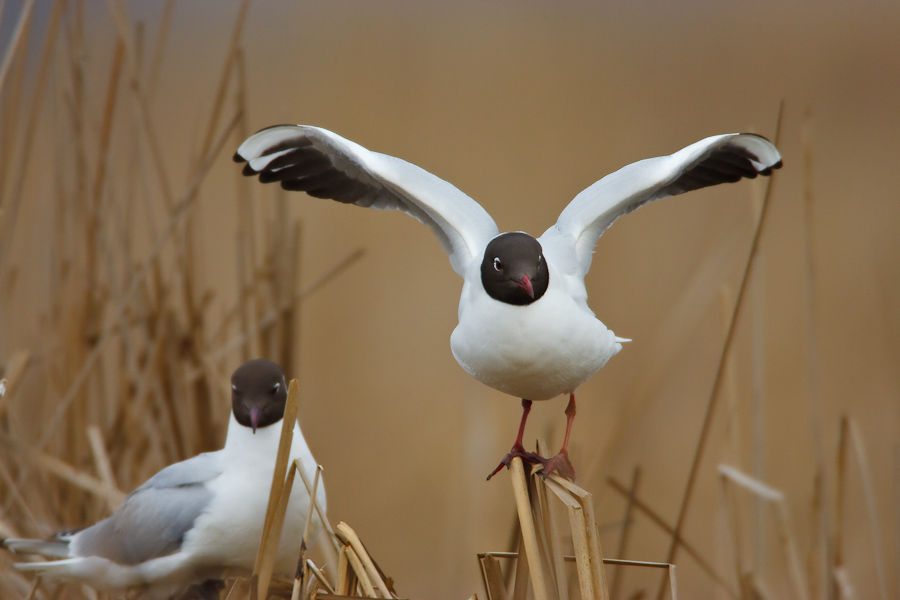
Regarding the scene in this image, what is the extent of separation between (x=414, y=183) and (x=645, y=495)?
6.55 feet

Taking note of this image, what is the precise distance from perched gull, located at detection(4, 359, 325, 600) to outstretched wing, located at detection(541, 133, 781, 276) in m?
0.77

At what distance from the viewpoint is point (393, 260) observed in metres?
3.88

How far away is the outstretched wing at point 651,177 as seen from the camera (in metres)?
1.74

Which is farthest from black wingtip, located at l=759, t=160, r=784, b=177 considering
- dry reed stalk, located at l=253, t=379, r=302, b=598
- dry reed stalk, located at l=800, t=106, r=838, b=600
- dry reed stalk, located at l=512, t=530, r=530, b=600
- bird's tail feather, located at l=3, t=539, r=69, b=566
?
bird's tail feather, located at l=3, t=539, r=69, b=566

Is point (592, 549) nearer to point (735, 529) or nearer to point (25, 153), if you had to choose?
point (735, 529)

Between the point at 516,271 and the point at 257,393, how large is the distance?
78cm

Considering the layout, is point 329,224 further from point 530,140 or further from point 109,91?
point 109,91

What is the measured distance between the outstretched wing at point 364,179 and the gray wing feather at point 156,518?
2.30 ft

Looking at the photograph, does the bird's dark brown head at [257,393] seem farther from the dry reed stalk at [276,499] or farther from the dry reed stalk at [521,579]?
the dry reed stalk at [521,579]

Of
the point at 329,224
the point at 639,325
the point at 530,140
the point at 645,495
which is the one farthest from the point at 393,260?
the point at 645,495

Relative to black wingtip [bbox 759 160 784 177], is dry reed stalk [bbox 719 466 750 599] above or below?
below

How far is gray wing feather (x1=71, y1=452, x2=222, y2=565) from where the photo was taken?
190 cm

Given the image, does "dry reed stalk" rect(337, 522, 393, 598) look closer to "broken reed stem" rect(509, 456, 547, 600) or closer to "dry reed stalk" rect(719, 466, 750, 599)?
"broken reed stem" rect(509, 456, 547, 600)

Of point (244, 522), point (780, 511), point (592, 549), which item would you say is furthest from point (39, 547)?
point (780, 511)
